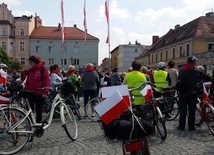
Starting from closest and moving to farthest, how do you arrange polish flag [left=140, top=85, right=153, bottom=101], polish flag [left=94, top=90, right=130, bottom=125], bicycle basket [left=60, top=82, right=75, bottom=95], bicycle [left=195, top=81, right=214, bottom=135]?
polish flag [left=94, top=90, right=130, bottom=125]
polish flag [left=140, top=85, right=153, bottom=101]
bicycle [left=195, top=81, right=214, bottom=135]
bicycle basket [left=60, top=82, right=75, bottom=95]

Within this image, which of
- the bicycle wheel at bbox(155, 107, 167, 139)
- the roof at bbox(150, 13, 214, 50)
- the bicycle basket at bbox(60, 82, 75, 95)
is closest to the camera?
the bicycle wheel at bbox(155, 107, 167, 139)

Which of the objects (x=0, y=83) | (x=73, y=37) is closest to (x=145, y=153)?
(x=0, y=83)

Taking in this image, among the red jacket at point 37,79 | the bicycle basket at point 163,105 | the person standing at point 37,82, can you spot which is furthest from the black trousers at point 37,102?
the bicycle basket at point 163,105

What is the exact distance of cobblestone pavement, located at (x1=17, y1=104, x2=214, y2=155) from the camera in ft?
19.7

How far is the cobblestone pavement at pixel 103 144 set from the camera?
19.7ft

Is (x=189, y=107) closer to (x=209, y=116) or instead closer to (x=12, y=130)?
(x=209, y=116)

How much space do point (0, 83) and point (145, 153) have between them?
8.46 meters

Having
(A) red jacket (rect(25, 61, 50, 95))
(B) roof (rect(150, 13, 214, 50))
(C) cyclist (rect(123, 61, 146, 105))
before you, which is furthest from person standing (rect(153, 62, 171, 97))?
(B) roof (rect(150, 13, 214, 50))

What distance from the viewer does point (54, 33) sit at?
3150 inches

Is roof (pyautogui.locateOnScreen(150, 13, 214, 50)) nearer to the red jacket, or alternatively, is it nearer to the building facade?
the building facade

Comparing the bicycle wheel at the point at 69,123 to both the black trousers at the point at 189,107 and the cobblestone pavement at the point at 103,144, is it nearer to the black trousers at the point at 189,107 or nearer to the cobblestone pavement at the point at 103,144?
the cobblestone pavement at the point at 103,144

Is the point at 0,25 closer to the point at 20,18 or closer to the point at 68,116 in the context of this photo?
the point at 20,18

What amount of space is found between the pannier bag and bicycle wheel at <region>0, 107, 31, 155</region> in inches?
116

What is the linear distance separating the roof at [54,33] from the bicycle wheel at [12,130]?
238 feet
